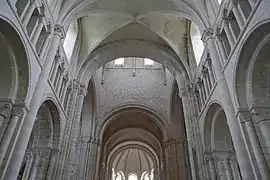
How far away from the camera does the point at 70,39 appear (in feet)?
40.5

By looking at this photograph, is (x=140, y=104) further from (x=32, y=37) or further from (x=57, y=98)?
(x=32, y=37)

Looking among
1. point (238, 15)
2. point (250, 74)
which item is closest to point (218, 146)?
point (250, 74)

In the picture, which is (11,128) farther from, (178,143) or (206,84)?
(178,143)

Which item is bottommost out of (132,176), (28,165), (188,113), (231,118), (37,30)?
(28,165)

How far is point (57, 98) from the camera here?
9805 millimetres

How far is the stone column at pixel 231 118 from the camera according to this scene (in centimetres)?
643

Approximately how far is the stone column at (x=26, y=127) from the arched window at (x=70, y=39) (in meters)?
2.67

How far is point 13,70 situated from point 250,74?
6.54 m

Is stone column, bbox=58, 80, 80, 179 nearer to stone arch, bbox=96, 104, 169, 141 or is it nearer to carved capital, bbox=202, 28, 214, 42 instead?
carved capital, bbox=202, 28, 214, 42

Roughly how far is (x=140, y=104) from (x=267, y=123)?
1380 cm

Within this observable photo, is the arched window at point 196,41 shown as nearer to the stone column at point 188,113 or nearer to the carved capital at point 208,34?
the stone column at point 188,113

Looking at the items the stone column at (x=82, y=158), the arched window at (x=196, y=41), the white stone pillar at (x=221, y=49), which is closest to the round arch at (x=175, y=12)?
the white stone pillar at (x=221, y=49)

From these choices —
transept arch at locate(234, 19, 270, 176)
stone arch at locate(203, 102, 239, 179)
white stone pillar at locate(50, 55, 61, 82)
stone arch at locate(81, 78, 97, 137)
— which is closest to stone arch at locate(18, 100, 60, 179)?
white stone pillar at locate(50, 55, 61, 82)

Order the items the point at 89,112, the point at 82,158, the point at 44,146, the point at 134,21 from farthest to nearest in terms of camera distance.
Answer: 1. the point at 89,112
2. the point at 82,158
3. the point at 134,21
4. the point at 44,146
